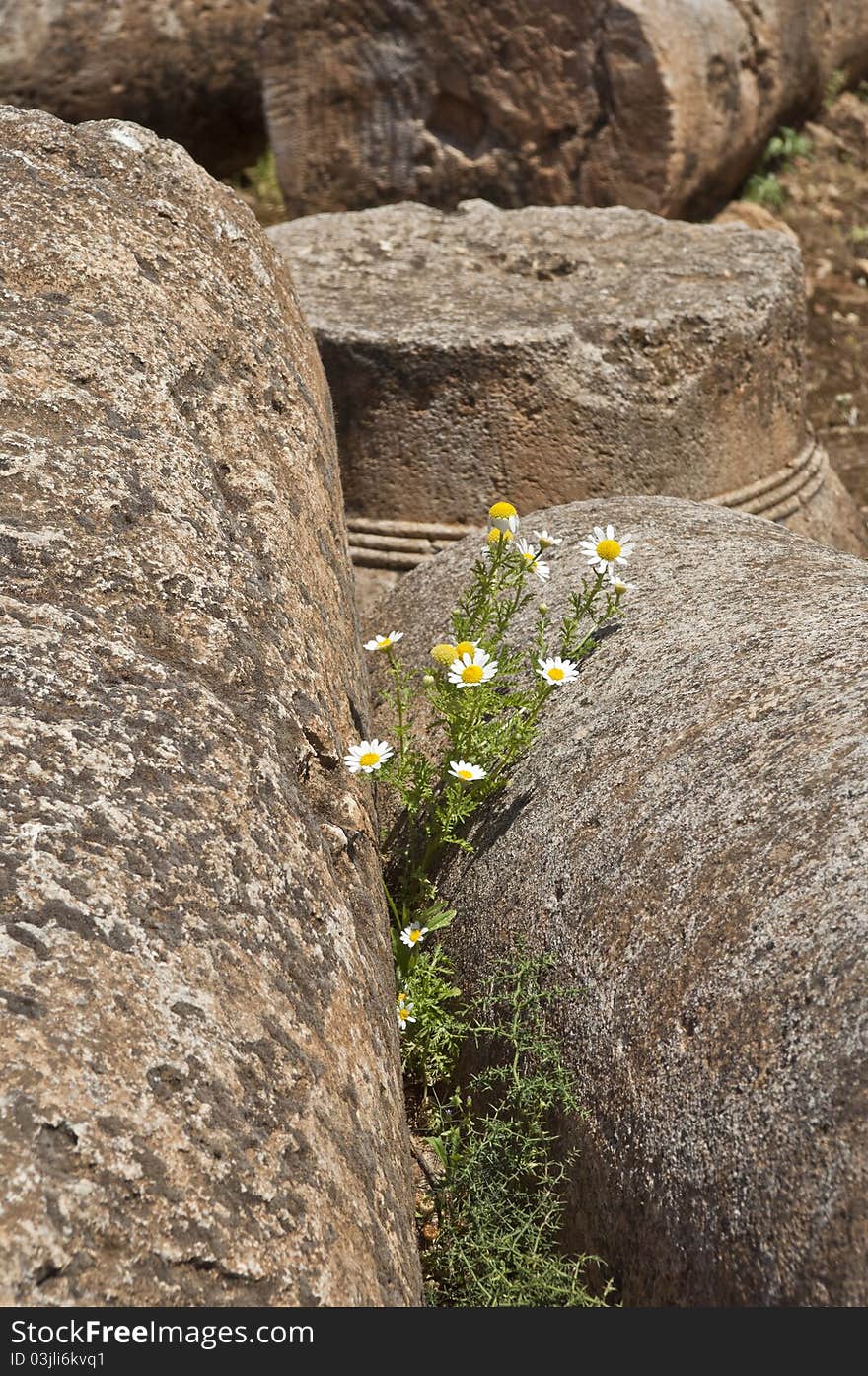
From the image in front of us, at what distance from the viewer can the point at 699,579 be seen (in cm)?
220

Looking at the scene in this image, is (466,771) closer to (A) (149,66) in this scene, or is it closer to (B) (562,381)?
(B) (562,381)

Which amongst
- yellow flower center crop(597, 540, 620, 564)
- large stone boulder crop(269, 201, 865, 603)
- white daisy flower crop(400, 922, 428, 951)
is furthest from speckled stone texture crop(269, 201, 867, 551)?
white daisy flower crop(400, 922, 428, 951)

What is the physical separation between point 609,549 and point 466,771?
1.49 ft

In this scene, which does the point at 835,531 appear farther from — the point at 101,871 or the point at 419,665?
the point at 101,871

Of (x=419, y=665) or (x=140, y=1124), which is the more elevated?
(x=140, y=1124)

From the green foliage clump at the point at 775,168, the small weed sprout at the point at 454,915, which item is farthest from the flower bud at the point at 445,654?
the green foliage clump at the point at 775,168

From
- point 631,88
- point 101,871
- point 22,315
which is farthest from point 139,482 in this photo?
point 631,88

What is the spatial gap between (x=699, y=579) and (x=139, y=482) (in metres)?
0.92

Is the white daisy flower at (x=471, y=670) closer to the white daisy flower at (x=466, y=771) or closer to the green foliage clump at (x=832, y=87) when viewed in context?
the white daisy flower at (x=466, y=771)

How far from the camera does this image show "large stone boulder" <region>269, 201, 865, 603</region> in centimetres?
334

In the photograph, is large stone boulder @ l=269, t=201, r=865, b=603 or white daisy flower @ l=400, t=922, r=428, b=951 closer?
white daisy flower @ l=400, t=922, r=428, b=951

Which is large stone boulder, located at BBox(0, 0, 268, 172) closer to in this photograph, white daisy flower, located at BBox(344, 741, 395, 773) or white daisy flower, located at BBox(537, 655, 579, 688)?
white daisy flower, located at BBox(537, 655, 579, 688)

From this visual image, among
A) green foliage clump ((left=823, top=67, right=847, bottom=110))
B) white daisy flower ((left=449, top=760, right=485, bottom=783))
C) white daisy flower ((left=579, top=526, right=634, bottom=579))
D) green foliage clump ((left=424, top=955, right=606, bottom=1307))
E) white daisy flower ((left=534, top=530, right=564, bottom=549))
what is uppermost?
white daisy flower ((left=579, top=526, right=634, bottom=579))

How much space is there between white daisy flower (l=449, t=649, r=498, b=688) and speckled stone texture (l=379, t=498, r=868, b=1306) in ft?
0.36
